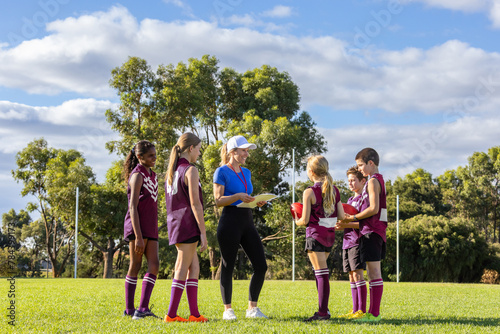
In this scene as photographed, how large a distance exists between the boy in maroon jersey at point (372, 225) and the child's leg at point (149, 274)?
8.02ft

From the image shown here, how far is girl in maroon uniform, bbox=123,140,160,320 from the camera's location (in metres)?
6.01

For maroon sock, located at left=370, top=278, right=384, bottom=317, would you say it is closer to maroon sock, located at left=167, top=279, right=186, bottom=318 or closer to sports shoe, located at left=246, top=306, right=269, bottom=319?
sports shoe, located at left=246, top=306, right=269, bottom=319

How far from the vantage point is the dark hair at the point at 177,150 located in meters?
5.87

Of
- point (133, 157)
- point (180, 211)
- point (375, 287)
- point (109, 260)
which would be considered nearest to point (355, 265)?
point (375, 287)

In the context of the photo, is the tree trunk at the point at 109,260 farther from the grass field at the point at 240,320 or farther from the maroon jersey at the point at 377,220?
the maroon jersey at the point at 377,220

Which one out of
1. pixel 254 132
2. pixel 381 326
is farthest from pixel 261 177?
pixel 381 326

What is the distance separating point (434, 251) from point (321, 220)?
3245 cm

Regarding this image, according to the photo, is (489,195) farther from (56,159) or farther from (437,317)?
(437,317)

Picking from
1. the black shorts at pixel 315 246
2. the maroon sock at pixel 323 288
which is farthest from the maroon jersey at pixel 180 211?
the maroon sock at pixel 323 288

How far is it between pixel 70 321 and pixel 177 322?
1.41 m

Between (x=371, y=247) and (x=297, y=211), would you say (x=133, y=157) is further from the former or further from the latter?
(x=371, y=247)

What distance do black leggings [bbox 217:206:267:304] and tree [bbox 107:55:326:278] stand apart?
898 inches

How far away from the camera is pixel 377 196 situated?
612 cm

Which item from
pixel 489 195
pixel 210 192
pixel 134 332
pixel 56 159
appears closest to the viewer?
pixel 134 332
